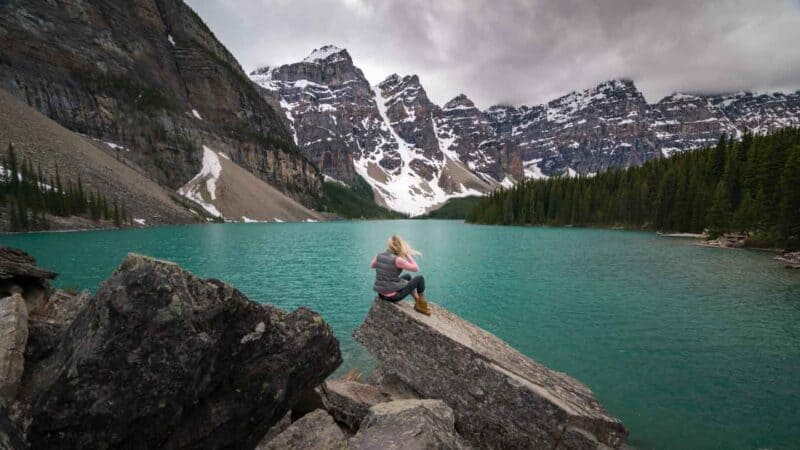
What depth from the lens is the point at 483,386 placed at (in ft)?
28.1

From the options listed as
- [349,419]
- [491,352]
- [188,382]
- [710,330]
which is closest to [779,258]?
[710,330]

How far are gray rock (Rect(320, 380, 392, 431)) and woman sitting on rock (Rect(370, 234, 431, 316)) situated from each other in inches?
96.6

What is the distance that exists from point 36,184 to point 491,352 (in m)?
122

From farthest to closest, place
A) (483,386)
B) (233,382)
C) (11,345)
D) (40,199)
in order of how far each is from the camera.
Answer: (40,199) → (483,386) → (233,382) → (11,345)

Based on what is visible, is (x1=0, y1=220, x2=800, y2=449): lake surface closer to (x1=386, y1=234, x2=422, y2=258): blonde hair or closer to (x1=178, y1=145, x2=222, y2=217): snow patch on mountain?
(x1=386, y1=234, x2=422, y2=258): blonde hair

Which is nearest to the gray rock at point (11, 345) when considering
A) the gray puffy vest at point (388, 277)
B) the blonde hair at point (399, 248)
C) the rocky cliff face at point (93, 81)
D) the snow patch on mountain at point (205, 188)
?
the gray puffy vest at point (388, 277)

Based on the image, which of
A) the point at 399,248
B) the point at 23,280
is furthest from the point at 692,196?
the point at 23,280

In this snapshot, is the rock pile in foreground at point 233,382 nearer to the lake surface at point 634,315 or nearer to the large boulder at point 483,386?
the large boulder at point 483,386

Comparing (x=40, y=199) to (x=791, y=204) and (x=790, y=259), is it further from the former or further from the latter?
(x=791, y=204)

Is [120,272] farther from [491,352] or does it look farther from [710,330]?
[710,330]

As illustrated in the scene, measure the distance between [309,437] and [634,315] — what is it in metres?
22.7

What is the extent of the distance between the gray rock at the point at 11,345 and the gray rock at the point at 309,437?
3.68 metres

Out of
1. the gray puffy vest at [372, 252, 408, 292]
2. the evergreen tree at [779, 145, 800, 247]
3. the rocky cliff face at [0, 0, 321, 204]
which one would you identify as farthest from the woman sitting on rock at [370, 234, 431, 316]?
the rocky cliff face at [0, 0, 321, 204]

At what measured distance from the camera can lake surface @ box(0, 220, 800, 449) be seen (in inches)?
481
